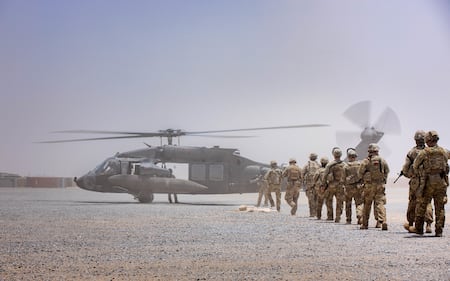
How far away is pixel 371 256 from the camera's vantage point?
748 cm

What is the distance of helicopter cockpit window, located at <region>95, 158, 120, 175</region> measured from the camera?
21.9 meters

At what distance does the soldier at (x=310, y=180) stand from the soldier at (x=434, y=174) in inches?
223

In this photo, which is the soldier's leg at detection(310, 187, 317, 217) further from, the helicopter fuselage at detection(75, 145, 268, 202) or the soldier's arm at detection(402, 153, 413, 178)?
the helicopter fuselage at detection(75, 145, 268, 202)

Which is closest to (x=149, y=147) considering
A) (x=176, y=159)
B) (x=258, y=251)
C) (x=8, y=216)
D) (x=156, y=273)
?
(x=176, y=159)

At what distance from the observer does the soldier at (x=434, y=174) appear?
10.2 m

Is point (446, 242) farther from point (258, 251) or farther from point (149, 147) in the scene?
point (149, 147)

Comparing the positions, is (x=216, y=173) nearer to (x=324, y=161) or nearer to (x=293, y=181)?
(x=293, y=181)

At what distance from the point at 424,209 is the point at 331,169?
3801 millimetres

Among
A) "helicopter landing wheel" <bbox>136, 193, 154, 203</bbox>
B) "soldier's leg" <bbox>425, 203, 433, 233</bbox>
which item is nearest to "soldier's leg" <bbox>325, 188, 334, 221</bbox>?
"soldier's leg" <bbox>425, 203, 433, 233</bbox>

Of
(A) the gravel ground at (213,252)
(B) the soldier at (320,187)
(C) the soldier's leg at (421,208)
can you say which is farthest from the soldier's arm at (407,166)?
(B) the soldier at (320,187)

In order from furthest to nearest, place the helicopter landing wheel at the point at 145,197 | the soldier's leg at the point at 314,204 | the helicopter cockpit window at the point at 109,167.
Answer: the helicopter landing wheel at the point at 145,197 < the helicopter cockpit window at the point at 109,167 < the soldier's leg at the point at 314,204

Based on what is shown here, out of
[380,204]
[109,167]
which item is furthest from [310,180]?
[109,167]

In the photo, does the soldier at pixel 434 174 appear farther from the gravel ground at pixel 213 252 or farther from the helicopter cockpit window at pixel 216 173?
the helicopter cockpit window at pixel 216 173

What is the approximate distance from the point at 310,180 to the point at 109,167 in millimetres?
8591
